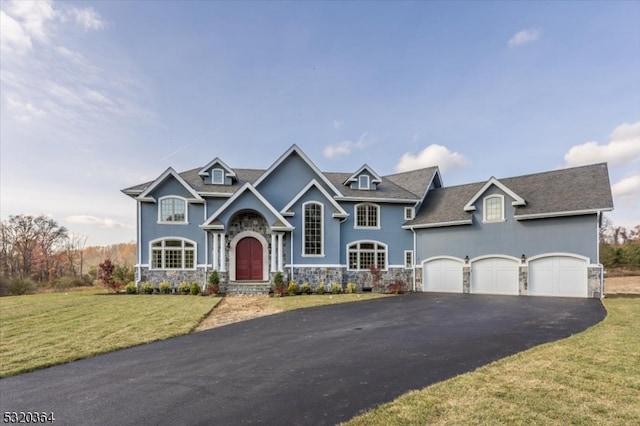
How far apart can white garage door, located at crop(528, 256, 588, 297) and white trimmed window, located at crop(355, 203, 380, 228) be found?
882 cm

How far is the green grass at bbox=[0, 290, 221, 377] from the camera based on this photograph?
7147 mm

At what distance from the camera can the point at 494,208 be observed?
1941 cm

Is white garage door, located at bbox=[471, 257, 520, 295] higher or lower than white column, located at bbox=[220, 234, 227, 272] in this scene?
lower

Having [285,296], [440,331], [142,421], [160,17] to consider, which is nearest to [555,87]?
[440,331]

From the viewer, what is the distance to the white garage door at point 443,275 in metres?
20.3

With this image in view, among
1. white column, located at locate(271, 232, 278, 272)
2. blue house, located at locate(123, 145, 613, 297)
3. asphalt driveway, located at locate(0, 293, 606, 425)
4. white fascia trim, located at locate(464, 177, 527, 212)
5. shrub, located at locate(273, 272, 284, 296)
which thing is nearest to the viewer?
asphalt driveway, located at locate(0, 293, 606, 425)

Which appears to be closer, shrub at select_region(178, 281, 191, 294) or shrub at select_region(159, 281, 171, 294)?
shrub at select_region(178, 281, 191, 294)

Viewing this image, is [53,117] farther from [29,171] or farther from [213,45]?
[213,45]

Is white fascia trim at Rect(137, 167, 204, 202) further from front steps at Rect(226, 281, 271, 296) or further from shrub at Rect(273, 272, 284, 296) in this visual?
shrub at Rect(273, 272, 284, 296)

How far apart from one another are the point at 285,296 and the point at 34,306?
10.7 metres

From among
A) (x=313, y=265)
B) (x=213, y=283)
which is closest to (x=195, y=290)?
(x=213, y=283)

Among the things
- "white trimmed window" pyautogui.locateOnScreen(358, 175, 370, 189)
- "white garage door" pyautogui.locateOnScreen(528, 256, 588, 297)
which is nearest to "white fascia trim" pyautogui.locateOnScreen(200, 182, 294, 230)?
"white trimmed window" pyautogui.locateOnScreen(358, 175, 370, 189)

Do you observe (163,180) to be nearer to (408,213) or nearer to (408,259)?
(408,213)

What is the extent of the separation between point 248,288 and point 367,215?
8696 millimetres
